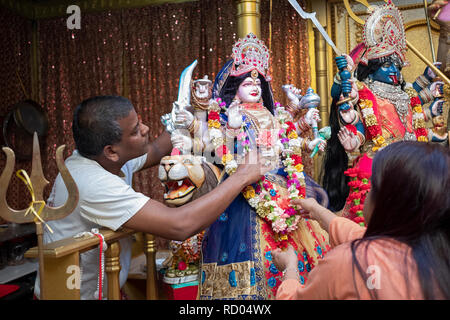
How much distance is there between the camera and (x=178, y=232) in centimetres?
153

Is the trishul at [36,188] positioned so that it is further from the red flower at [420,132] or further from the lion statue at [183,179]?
the red flower at [420,132]

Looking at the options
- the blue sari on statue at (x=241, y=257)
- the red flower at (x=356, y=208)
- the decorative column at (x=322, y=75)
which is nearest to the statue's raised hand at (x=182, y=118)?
the blue sari on statue at (x=241, y=257)

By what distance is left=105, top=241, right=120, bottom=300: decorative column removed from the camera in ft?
4.76

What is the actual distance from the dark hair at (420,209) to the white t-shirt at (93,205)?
847mm

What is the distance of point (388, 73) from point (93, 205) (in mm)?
2360

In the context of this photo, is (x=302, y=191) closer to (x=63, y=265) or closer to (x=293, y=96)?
(x=293, y=96)

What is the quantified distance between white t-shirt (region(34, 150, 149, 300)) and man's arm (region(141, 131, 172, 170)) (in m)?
0.67

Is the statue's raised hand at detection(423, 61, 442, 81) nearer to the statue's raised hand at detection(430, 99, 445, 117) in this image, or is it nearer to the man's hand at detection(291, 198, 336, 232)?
the statue's raised hand at detection(430, 99, 445, 117)

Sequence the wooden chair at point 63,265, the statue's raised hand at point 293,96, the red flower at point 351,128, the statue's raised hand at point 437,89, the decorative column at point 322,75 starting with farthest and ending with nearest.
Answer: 1. the decorative column at point 322,75
2. the statue's raised hand at point 437,89
3. the red flower at point 351,128
4. the statue's raised hand at point 293,96
5. the wooden chair at point 63,265

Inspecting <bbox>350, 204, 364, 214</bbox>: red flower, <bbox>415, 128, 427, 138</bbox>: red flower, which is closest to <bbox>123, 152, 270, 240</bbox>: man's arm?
<bbox>350, 204, 364, 214</bbox>: red flower

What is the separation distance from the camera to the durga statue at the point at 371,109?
106 inches

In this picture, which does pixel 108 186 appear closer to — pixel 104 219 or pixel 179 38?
pixel 104 219

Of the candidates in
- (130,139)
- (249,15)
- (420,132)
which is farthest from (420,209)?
(249,15)

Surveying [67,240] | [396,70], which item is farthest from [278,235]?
[396,70]
